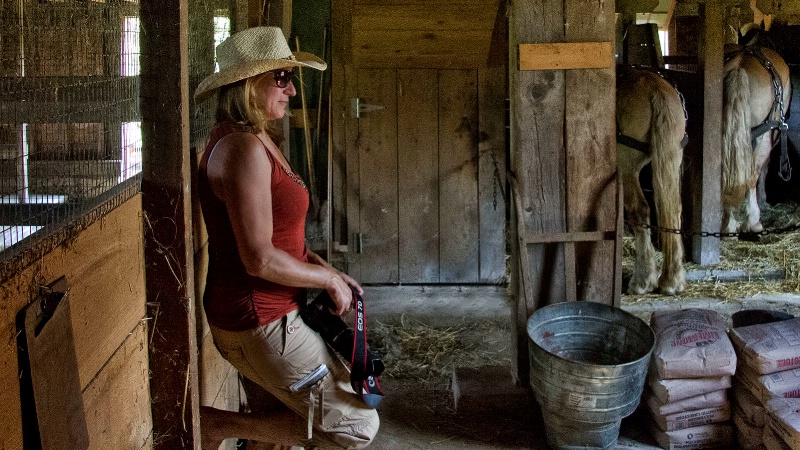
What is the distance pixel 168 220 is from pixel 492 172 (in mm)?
4943

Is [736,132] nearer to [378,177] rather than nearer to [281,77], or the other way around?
[378,177]

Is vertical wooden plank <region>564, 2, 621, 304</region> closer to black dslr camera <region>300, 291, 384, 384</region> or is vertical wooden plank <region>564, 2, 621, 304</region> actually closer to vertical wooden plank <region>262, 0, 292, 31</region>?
vertical wooden plank <region>262, 0, 292, 31</region>

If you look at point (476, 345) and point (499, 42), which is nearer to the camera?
point (476, 345)

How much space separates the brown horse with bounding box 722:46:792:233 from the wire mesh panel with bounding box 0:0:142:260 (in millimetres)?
6088

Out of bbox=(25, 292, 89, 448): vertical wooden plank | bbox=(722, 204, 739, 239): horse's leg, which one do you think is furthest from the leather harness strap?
bbox=(25, 292, 89, 448): vertical wooden plank

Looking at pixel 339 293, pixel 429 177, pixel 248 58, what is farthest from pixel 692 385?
pixel 429 177

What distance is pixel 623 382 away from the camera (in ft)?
12.6

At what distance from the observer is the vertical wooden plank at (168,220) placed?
230 cm

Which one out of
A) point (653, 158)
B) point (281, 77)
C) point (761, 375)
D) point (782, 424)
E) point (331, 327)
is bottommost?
point (782, 424)

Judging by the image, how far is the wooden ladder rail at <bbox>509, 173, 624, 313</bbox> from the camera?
4.40 m

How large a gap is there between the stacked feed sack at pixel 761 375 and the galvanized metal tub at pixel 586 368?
0.46 m

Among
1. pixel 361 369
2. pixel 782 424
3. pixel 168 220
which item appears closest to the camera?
pixel 168 220

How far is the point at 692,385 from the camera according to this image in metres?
4.05

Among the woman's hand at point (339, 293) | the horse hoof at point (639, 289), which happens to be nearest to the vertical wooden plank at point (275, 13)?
the woman's hand at point (339, 293)
